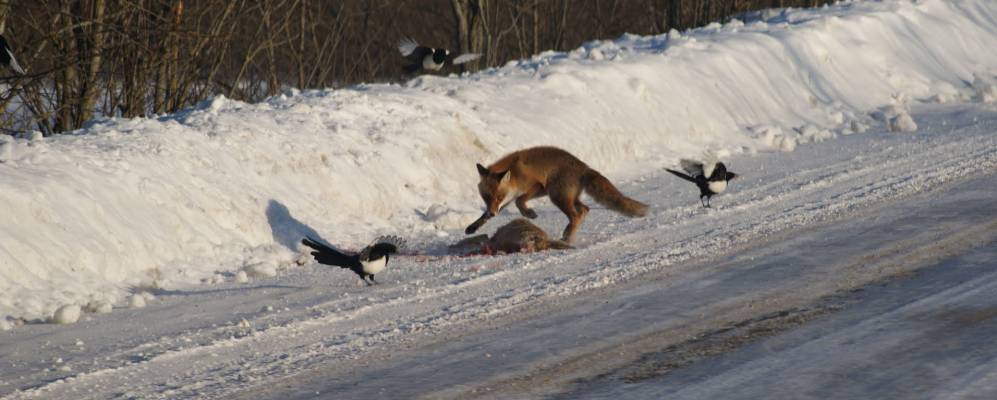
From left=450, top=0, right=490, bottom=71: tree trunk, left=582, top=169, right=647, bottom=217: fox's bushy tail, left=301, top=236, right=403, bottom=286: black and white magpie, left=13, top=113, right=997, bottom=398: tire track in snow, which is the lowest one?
left=13, top=113, right=997, bottom=398: tire track in snow

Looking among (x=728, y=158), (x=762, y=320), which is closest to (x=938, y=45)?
(x=728, y=158)

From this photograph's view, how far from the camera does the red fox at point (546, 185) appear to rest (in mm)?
11453

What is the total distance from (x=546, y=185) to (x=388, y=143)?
2310 millimetres

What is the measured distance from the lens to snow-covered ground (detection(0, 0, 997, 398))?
24.8 feet

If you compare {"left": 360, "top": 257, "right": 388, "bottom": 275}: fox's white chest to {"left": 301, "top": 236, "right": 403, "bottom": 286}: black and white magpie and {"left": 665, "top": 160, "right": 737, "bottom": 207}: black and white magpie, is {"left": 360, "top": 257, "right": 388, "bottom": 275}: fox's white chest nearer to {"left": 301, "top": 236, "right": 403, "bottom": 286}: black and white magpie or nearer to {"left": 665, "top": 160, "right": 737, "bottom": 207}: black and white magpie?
{"left": 301, "top": 236, "right": 403, "bottom": 286}: black and white magpie

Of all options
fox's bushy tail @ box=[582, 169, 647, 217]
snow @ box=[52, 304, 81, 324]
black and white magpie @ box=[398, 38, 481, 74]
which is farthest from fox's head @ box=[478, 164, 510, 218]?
black and white magpie @ box=[398, 38, 481, 74]

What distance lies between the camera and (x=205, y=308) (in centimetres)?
887

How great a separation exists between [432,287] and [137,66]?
26.9ft

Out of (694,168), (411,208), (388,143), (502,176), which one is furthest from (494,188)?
(388,143)

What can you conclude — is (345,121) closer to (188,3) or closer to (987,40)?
(188,3)

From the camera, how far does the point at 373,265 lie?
29.9 feet

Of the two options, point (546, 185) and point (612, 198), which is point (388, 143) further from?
point (612, 198)

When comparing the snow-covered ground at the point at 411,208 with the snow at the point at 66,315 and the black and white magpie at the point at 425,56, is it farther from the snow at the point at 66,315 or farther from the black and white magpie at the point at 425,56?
the black and white magpie at the point at 425,56

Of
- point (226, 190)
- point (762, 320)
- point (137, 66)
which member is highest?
point (137, 66)
